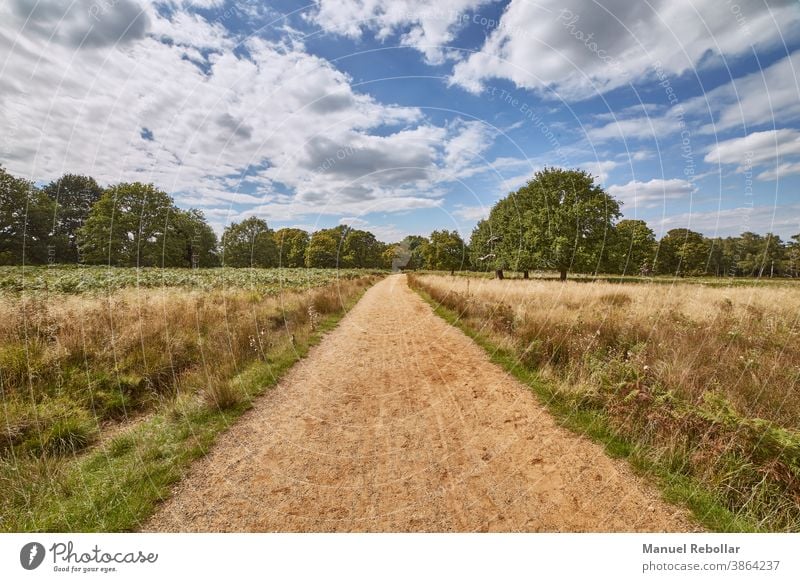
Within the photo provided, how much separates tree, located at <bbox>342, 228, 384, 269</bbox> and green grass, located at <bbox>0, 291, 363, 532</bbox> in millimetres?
78023

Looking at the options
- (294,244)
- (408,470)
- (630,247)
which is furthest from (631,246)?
(294,244)

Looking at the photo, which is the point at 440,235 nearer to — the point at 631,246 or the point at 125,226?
the point at 631,246

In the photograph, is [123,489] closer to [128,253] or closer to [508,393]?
[508,393]

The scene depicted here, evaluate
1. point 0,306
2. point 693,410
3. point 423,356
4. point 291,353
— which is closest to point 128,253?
point 0,306

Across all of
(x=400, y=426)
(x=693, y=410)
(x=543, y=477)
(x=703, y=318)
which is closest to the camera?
(x=543, y=477)

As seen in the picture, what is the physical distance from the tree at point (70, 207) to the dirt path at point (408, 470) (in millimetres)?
53329

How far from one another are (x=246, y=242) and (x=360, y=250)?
115 ft

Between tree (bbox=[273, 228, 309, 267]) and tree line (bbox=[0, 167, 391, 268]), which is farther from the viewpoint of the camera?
tree (bbox=[273, 228, 309, 267])

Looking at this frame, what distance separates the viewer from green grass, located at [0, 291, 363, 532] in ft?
10.6

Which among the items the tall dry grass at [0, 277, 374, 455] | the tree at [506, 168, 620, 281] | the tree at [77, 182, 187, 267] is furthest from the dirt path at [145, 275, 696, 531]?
the tree at [77, 182, 187, 267]

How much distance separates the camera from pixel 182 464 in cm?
417

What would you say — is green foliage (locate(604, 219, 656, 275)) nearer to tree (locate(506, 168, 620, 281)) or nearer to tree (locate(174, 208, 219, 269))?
tree (locate(506, 168, 620, 281))
